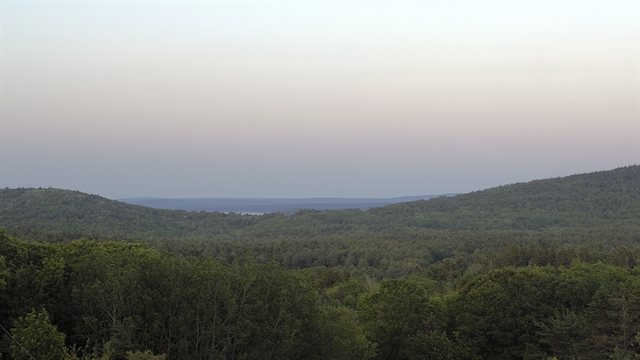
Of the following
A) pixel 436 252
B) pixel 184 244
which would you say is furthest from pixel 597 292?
pixel 184 244

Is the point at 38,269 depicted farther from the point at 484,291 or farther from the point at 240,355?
the point at 484,291

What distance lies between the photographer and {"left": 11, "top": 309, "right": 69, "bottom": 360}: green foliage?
2142 centimetres

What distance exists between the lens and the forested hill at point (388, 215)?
157 meters

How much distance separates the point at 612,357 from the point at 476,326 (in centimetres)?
1149

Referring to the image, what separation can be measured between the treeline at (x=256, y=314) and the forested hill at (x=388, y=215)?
11624 cm

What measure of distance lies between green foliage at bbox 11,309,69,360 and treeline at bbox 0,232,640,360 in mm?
45

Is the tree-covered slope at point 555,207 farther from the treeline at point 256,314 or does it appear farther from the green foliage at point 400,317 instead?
the green foliage at point 400,317

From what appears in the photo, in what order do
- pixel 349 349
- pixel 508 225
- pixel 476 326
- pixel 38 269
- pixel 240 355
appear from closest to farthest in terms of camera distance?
pixel 240 355
pixel 38 269
pixel 349 349
pixel 476 326
pixel 508 225

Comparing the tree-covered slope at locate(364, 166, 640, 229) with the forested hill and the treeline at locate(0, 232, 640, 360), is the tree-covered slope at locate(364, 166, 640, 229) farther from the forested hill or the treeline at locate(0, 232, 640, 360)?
the treeline at locate(0, 232, 640, 360)

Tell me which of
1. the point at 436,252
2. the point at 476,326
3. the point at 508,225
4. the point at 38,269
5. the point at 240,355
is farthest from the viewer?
the point at 508,225

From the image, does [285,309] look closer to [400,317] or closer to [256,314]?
[256,314]

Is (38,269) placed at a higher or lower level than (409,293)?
higher

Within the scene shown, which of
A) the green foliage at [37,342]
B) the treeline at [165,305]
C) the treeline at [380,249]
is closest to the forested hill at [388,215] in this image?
the treeline at [380,249]

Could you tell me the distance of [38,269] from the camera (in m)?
28.5
